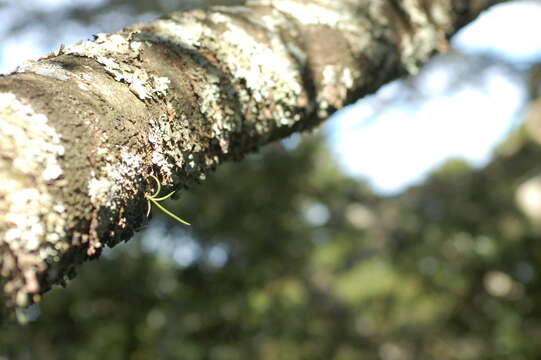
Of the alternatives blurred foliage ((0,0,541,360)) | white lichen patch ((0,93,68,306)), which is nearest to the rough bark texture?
white lichen patch ((0,93,68,306))

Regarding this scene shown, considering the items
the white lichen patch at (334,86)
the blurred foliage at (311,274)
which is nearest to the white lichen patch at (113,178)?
the white lichen patch at (334,86)

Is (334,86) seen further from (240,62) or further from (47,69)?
(47,69)

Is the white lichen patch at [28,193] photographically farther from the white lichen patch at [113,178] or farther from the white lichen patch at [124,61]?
the white lichen patch at [124,61]

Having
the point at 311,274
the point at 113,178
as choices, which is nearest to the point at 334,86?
the point at 113,178

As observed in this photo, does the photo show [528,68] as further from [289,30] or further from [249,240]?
[289,30]

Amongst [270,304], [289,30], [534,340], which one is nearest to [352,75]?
[289,30]
